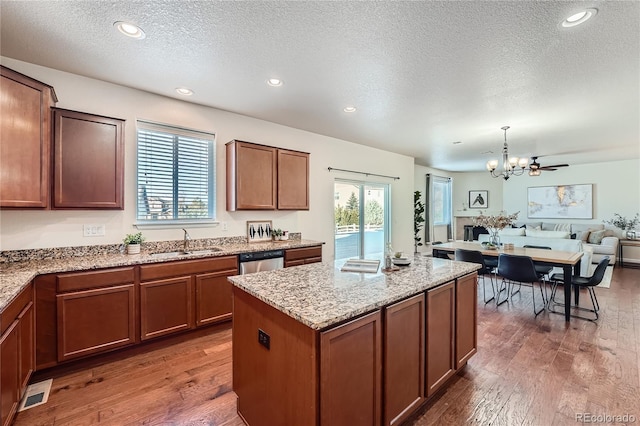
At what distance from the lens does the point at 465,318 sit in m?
2.31

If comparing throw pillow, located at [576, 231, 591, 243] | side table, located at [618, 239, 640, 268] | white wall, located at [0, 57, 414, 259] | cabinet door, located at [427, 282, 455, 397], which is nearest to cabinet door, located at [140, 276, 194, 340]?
white wall, located at [0, 57, 414, 259]

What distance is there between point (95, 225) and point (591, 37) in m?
4.50

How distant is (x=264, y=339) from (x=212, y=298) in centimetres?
172

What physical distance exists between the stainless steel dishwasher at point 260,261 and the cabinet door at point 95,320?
42.6 inches

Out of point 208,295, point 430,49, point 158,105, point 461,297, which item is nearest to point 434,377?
point 461,297

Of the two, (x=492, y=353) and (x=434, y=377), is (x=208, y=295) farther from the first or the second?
(x=492, y=353)

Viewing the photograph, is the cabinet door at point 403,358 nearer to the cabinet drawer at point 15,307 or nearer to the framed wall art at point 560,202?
the cabinet drawer at point 15,307

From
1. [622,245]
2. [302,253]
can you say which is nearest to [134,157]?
[302,253]

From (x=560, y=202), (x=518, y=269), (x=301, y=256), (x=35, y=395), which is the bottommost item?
(x=35, y=395)

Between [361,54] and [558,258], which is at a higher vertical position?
[361,54]

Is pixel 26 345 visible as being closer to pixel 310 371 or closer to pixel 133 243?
pixel 133 243

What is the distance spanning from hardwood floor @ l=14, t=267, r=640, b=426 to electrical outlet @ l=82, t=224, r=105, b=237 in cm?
117

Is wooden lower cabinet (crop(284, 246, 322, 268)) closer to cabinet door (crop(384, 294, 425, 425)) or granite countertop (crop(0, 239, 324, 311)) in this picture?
granite countertop (crop(0, 239, 324, 311))

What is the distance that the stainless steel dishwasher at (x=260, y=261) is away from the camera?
10.8 feet
